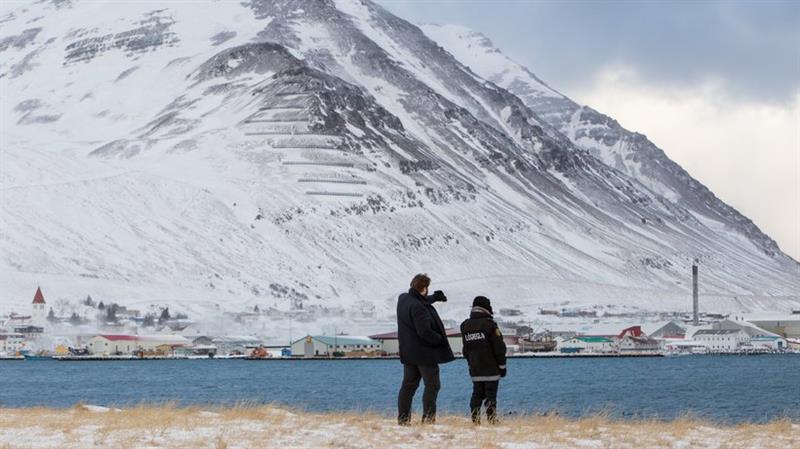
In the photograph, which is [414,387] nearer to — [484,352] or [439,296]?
[484,352]

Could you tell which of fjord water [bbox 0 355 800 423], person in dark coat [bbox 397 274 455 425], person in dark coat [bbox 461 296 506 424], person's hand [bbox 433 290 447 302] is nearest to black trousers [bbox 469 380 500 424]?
person in dark coat [bbox 461 296 506 424]

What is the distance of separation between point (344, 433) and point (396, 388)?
79035mm

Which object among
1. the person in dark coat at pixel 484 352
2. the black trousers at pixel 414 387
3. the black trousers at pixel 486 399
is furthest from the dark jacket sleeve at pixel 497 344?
the black trousers at pixel 414 387

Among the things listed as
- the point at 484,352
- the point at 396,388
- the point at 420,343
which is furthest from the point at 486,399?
the point at 396,388

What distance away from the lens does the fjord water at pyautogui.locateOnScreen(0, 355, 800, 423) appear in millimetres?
74688

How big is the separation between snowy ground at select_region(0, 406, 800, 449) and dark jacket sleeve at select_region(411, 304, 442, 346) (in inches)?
63.8

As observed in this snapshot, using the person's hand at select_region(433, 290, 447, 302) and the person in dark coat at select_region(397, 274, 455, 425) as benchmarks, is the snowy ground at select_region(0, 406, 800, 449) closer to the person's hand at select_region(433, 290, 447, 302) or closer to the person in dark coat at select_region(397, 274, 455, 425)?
the person in dark coat at select_region(397, 274, 455, 425)

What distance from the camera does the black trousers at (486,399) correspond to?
84.7 ft

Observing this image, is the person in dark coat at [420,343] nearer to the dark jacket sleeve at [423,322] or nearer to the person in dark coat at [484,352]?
the dark jacket sleeve at [423,322]

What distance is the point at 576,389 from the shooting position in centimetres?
10375

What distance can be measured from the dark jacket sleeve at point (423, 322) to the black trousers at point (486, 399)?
5.42 feet

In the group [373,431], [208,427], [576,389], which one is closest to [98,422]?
[208,427]

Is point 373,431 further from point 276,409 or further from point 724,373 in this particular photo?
point 724,373

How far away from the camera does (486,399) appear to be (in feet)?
85.8
